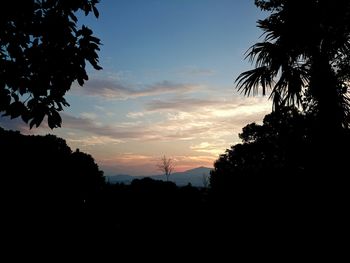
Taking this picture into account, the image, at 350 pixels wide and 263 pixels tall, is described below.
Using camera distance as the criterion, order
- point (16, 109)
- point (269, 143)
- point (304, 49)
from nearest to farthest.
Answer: point (16, 109) < point (304, 49) < point (269, 143)

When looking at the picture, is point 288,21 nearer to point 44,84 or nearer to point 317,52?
point 317,52

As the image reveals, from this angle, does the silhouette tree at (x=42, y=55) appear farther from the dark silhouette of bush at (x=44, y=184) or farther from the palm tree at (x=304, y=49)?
the dark silhouette of bush at (x=44, y=184)

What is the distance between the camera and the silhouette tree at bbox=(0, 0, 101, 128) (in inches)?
146

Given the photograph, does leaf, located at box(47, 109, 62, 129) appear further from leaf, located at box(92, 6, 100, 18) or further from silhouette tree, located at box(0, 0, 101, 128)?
leaf, located at box(92, 6, 100, 18)

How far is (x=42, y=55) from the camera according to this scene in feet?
12.9

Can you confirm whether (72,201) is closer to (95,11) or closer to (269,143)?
(95,11)

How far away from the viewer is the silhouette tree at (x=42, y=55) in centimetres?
371

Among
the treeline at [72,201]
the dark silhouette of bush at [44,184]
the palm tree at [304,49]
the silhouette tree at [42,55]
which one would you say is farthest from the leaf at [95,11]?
the dark silhouette of bush at [44,184]

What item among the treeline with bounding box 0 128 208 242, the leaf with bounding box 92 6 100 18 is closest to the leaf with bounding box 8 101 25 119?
the leaf with bounding box 92 6 100 18

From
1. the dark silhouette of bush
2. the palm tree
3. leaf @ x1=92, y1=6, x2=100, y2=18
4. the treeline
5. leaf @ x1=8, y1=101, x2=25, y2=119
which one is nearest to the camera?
leaf @ x1=8, y1=101, x2=25, y2=119

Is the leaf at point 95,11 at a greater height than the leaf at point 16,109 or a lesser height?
greater

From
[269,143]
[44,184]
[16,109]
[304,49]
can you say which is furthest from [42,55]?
[269,143]

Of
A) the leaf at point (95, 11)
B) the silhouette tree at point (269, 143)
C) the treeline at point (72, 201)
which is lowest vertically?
the treeline at point (72, 201)

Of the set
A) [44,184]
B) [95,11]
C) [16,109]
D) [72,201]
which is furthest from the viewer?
[72,201]
